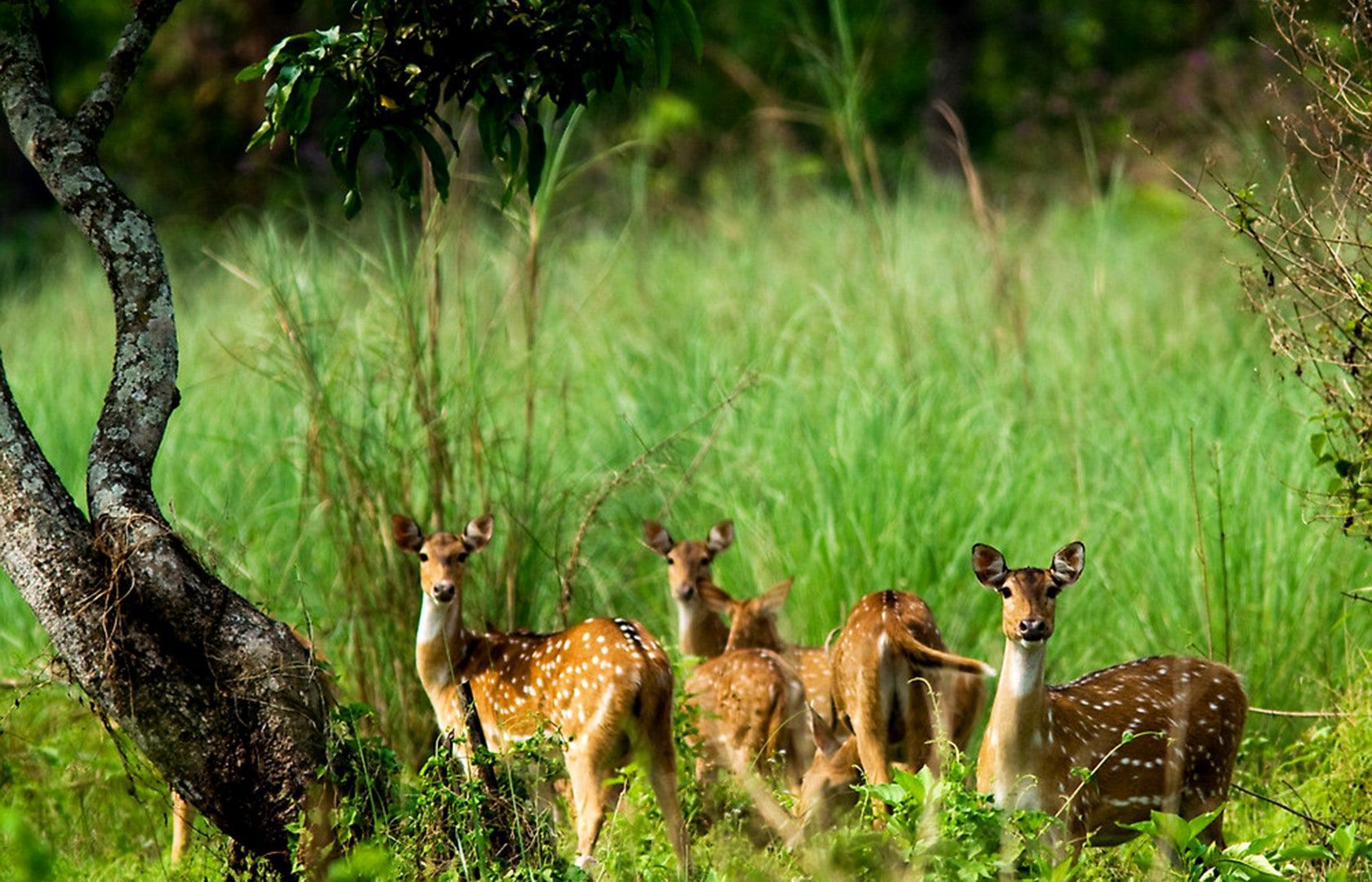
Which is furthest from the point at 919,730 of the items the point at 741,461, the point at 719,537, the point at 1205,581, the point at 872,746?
the point at 741,461

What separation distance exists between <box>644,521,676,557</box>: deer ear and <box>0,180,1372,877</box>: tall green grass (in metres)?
0.17

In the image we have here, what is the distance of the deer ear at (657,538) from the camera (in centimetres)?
706

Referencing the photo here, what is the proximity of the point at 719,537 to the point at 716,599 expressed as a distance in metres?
0.39

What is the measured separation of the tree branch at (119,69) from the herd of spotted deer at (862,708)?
1.72m

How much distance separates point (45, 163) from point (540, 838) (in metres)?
2.21

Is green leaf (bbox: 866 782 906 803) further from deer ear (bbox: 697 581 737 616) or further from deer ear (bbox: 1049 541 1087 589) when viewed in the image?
deer ear (bbox: 697 581 737 616)

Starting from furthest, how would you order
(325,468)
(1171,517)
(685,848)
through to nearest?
(1171,517), (325,468), (685,848)

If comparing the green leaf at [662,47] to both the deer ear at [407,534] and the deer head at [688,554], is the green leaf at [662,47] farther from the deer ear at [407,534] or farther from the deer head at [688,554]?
the deer head at [688,554]

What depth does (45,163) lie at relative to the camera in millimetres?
4902

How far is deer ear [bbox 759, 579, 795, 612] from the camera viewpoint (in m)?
6.63

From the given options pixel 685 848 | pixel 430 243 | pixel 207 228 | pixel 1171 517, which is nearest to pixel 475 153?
pixel 430 243

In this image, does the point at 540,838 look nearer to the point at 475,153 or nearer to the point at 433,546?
the point at 433,546

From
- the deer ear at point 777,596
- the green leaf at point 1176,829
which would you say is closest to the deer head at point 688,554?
the deer ear at point 777,596

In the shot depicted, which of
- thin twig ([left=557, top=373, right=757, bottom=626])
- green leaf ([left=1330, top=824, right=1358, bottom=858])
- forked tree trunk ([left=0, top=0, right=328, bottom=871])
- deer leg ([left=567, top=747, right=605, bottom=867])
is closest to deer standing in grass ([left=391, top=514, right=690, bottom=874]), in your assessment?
deer leg ([left=567, top=747, right=605, bottom=867])
